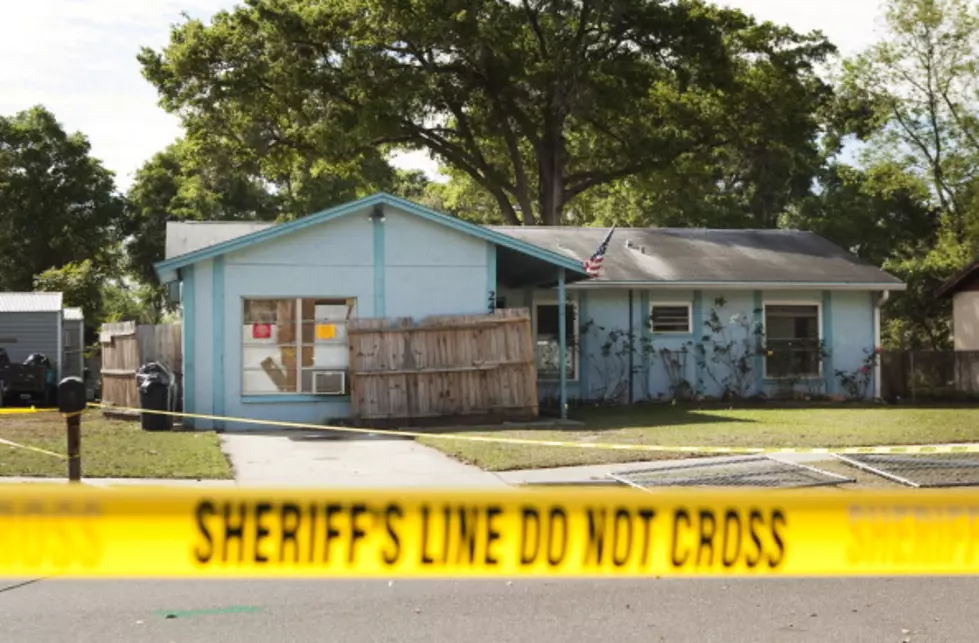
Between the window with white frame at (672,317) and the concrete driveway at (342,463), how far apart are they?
929 centimetres

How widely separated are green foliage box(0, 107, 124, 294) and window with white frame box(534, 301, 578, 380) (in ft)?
94.1

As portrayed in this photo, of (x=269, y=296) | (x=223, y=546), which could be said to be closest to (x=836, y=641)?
(x=223, y=546)

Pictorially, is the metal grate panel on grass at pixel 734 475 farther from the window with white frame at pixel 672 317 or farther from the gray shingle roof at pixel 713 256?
the window with white frame at pixel 672 317

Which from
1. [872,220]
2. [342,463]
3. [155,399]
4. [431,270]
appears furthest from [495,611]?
[872,220]

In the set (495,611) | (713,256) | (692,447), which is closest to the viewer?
(495,611)

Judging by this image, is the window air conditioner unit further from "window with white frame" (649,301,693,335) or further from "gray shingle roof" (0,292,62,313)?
"gray shingle roof" (0,292,62,313)

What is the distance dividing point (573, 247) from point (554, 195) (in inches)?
550

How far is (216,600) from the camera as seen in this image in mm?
6809

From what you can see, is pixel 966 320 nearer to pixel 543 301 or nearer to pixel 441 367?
pixel 543 301

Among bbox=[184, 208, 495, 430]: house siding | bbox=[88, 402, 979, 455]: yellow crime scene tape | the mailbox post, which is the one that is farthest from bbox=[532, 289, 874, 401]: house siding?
the mailbox post

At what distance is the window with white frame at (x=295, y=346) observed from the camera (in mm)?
18844

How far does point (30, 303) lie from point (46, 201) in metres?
22.2

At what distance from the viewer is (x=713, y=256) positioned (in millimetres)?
25688

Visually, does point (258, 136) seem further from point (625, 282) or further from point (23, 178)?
point (625, 282)
